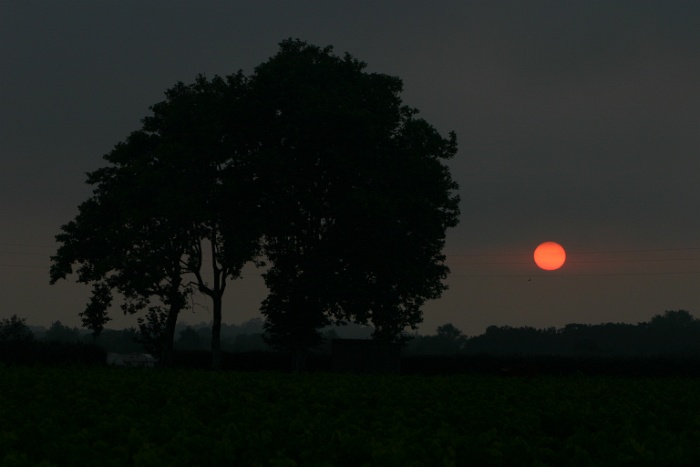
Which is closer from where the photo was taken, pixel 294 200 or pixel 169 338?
pixel 294 200

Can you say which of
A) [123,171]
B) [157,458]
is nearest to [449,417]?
[157,458]

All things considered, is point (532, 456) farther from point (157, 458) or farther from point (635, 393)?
point (635, 393)

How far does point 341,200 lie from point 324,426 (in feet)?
122

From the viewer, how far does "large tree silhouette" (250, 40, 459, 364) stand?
5119cm

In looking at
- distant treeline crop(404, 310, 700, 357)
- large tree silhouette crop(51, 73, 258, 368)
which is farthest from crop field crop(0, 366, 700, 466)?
distant treeline crop(404, 310, 700, 357)

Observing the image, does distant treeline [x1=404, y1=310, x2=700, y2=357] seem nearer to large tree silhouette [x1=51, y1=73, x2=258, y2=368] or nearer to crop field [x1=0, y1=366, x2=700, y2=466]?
large tree silhouette [x1=51, y1=73, x2=258, y2=368]

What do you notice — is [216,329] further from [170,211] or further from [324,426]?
[324,426]

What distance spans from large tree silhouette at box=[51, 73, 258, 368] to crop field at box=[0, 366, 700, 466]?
81.8 feet

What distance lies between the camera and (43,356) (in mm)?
46188

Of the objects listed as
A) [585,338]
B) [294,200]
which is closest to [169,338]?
[294,200]

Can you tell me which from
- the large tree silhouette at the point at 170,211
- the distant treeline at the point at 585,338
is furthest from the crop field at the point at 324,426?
the distant treeline at the point at 585,338

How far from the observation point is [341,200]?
51.9 meters

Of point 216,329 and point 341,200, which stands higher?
point 341,200

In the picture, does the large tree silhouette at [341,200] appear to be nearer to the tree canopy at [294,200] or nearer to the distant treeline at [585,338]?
the tree canopy at [294,200]
